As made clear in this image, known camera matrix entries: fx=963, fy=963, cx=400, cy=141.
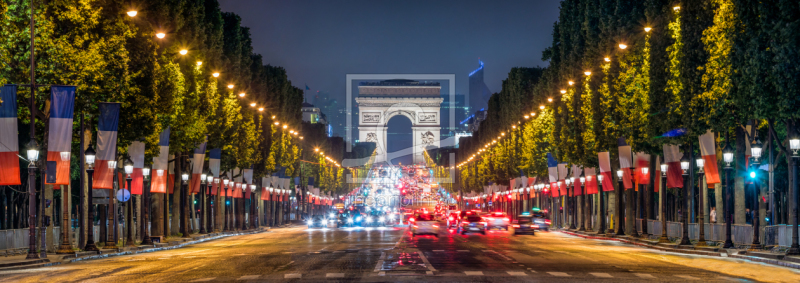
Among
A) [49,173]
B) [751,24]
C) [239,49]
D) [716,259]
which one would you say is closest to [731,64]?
[751,24]

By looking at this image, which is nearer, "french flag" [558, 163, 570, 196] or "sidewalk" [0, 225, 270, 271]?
"sidewalk" [0, 225, 270, 271]

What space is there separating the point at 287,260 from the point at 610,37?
1281 inches

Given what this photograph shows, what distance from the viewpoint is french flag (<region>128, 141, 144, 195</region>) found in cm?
4059

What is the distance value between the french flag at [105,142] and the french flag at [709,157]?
73.7 feet

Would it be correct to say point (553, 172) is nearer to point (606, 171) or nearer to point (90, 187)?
point (606, 171)

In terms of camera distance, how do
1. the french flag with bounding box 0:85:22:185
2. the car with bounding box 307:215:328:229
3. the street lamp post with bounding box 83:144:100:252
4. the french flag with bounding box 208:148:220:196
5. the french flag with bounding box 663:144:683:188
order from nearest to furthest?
the french flag with bounding box 0:85:22:185
the street lamp post with bounding box 83:144:100:252
the french flag with bounding box 663:144:683:188
the french flag with bounding box 208:148:220:196
the car with bounding box 307:215:328:229

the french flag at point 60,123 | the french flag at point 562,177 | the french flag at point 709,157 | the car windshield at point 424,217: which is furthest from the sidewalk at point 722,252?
the french flag at point 60,123

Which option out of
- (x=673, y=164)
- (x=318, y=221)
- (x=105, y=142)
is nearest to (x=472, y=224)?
(x=673, y=164)

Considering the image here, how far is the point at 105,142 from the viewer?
3616 cm

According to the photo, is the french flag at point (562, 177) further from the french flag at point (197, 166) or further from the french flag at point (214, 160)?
the french flag at point (197, 166)

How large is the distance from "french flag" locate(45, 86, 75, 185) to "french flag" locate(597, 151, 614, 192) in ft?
97.0

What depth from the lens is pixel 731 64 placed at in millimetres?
31188

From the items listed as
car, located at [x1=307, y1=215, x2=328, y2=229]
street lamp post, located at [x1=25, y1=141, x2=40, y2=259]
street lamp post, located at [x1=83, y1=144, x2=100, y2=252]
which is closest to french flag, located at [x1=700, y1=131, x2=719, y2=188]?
street lamp post, located at [x1=83, y1=144, x2=100, y2=252]

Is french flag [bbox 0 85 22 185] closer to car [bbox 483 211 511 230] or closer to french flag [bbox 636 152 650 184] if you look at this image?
french flag [bbox 636 152 650 184]
